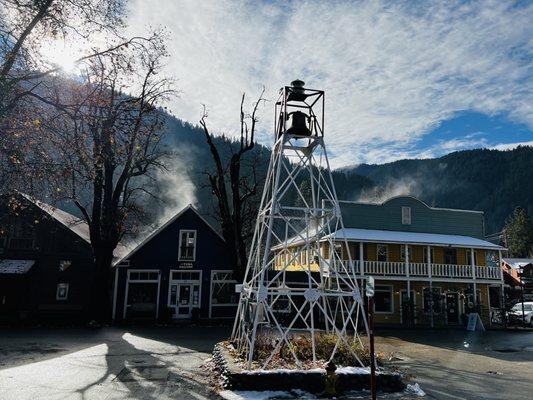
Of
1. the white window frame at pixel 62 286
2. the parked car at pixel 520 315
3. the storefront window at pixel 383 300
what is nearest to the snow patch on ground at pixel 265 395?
the storefront window at pixel 383 300

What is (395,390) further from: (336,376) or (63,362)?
(63,362)

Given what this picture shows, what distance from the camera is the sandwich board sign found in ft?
92.5

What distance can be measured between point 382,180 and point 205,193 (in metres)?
125

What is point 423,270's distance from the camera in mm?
30734

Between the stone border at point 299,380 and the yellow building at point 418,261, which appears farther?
the yellow building at point 418,261

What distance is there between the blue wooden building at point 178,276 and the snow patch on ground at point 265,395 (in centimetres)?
1911

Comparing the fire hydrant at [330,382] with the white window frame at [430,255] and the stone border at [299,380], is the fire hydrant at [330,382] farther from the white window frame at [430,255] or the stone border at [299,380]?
the white window frame at [430,255]

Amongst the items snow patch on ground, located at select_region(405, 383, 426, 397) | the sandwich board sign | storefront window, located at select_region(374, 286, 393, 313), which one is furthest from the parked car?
snow patch on ground, located at select_region(405, 383, 426, 397)

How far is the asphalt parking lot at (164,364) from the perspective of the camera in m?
10.5

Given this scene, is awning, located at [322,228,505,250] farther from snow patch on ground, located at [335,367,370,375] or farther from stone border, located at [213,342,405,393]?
stone border, located at [213,342,405,393]

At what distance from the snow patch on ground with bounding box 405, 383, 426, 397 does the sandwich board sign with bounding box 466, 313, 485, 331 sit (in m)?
19.9

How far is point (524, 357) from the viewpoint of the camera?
17.0m

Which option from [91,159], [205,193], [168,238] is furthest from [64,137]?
[205,193]

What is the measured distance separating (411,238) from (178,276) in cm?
1678
